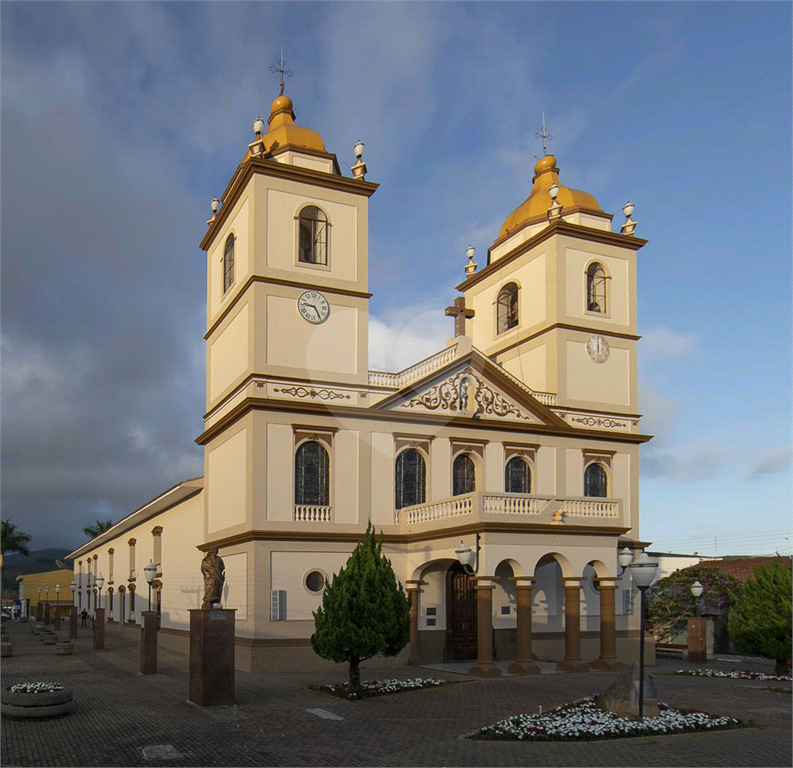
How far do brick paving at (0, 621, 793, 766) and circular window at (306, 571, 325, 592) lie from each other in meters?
3.33

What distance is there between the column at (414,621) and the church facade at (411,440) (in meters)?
0.07

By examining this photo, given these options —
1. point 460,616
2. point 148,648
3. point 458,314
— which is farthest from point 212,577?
point 458,314

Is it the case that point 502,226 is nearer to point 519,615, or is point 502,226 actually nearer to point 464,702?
point 519,615

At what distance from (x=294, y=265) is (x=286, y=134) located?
4924 millimetres

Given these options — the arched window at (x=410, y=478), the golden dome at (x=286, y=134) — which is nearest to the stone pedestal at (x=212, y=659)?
the arched window at (x=410, y=478)

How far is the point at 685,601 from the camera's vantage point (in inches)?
1436

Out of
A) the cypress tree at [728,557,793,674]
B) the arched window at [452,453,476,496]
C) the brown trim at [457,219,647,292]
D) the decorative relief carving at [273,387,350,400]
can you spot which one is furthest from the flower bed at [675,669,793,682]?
the brown trim at [457,219,647,292]

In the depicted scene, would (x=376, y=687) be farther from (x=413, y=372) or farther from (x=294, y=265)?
(x=294, y=265)

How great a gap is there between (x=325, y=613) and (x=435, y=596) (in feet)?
29.1

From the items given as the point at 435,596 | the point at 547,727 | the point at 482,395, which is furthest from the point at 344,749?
the point at 482,395

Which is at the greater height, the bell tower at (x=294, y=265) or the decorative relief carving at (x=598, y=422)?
the bell tower at (x=294, y=265)

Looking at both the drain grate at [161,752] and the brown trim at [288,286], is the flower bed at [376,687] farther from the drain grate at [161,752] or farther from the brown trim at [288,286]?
the brown trim at [288,286]

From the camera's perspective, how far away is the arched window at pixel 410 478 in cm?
2859

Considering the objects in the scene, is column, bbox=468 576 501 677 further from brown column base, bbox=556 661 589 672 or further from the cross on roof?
the cross on roof
